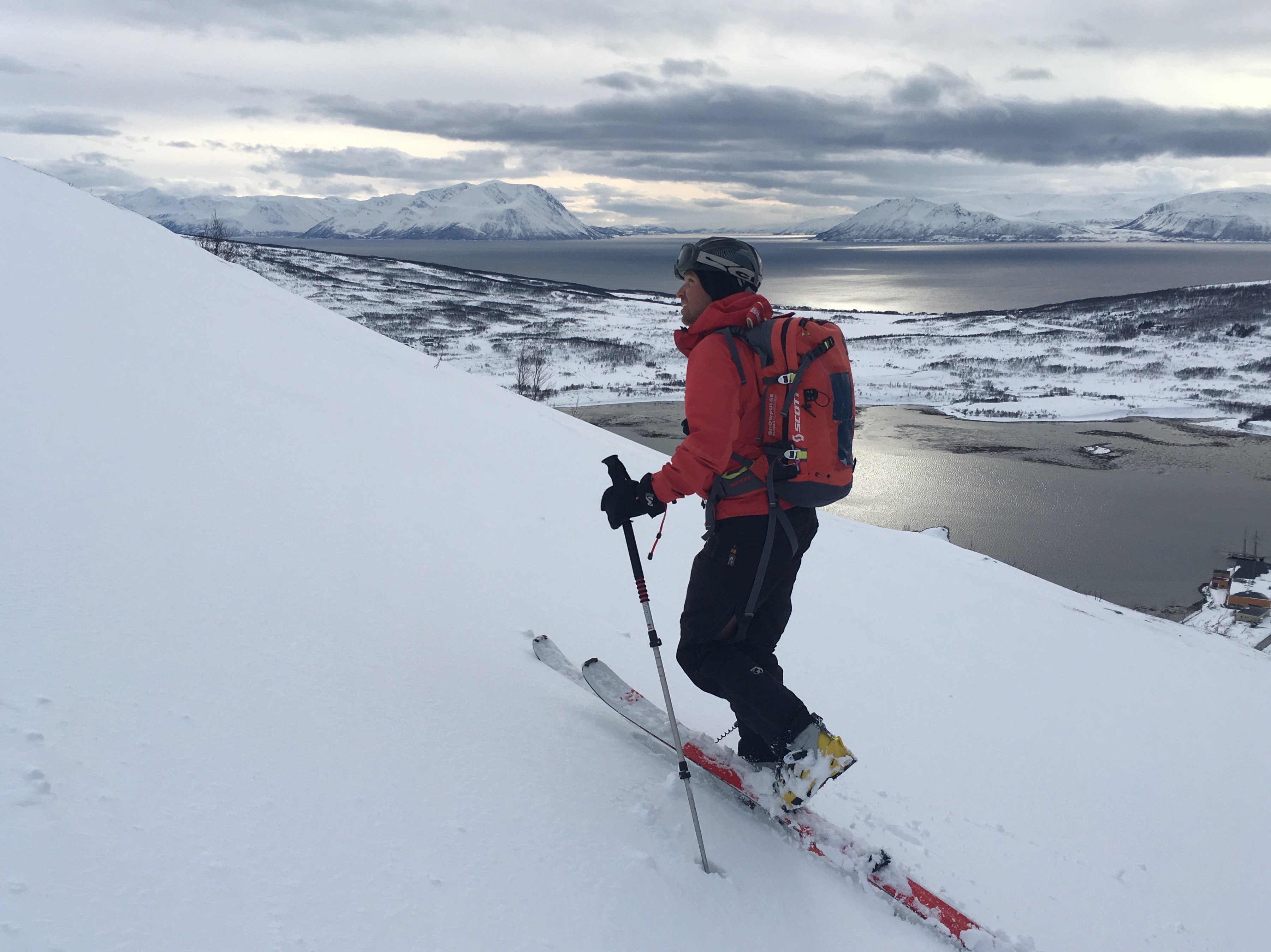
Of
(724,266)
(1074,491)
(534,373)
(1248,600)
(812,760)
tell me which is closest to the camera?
(812,760)

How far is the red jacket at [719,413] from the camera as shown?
2.48 meters

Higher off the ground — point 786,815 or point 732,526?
point 732,526

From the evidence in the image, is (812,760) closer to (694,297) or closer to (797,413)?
(797,413)

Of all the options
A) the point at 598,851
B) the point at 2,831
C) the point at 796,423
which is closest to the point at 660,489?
the point at 796,423

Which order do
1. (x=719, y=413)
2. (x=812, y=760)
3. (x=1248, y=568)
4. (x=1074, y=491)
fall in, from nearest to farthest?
1. (x=719, y=413)
2. (x=812, y=760)
3. (x=1248, y=568)
4. (x=1074, y=491)

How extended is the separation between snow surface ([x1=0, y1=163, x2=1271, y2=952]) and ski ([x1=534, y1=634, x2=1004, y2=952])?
0.07m

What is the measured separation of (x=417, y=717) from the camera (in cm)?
253

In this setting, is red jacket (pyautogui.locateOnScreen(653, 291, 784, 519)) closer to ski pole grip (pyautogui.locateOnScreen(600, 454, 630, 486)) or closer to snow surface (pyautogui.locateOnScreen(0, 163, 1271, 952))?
ski pole grip (pyautogui.locateOnScreen(600, 454, 630, 486))

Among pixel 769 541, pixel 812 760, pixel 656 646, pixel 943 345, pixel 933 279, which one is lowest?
pixel 812 760

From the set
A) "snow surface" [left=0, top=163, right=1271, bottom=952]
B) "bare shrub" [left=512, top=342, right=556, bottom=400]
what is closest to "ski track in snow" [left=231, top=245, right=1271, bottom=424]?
"bare shrub" [left=512, top=342, right=556, bottom=400]

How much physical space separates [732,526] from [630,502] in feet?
1.29

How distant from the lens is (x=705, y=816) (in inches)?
105

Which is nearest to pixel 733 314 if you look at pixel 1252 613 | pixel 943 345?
pixel 1252 613

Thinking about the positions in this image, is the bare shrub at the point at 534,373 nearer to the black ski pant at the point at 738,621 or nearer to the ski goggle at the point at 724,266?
the ski goggle at the point at 724,266
